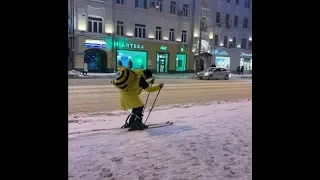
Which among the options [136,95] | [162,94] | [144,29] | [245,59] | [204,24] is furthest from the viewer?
[162,94]

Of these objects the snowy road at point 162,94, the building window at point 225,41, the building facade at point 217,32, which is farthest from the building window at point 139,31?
the building window at point 225,41

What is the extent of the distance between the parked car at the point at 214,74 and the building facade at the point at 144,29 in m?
0.72

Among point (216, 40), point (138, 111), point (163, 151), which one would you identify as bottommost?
point (163, 151)

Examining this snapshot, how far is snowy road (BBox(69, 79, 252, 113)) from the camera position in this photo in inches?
194

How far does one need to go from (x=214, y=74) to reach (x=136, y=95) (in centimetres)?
415

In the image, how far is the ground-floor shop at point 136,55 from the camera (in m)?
4.26

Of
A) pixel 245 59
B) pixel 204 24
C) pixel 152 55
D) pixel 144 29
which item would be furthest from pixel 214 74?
pixel 245 59

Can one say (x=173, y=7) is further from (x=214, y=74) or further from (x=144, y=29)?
(x=214, y=74)

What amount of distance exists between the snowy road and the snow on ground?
3.73 ft

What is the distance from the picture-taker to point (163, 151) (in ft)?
7.78

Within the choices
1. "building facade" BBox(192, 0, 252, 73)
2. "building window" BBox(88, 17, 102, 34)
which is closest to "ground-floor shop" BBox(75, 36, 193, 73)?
"building window" BBox(88, 17, 102, 34)

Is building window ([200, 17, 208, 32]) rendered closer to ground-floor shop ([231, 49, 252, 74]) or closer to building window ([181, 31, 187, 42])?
building window ([181, 31, 187, 42])
